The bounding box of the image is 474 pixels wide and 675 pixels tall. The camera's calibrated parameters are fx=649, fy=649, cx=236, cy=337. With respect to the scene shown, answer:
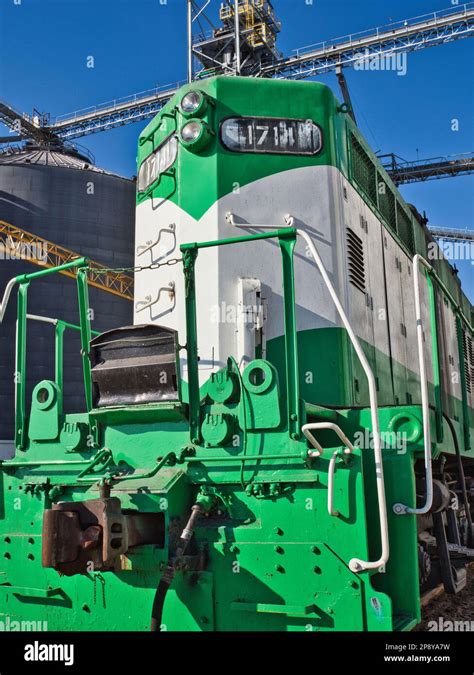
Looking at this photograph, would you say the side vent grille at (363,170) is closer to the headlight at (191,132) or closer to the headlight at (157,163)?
the headlight at (191,132)

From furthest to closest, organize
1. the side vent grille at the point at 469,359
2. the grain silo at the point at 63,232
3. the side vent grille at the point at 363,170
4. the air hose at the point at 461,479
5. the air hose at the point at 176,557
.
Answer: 1. the grain silo at the point at 63,232
2. the side vent grille at the point at 469,359
3. the side vent grille at the point at 363,170
4. the air hose at the point at 461,479
5. the air hose at the point at 176,557

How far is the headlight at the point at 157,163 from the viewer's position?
17.3 feet

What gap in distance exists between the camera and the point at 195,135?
499 cm

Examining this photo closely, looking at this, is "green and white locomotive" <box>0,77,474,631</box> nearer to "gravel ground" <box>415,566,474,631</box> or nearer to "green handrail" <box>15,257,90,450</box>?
"green handrail" <box>15,257,90,450</box>

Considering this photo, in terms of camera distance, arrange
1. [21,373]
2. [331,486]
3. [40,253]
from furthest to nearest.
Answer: [40,253]
[21,373]
[331,486]

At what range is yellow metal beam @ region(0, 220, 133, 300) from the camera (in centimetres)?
2373

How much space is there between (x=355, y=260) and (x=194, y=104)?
178 centimetres

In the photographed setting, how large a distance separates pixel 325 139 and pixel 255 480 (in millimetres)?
2864

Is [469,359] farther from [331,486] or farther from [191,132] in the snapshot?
[331,486]

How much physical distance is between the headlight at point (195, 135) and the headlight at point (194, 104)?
0.24 feet

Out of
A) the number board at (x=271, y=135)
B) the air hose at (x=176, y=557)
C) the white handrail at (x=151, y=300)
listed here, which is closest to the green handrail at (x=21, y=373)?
the white handrail at (x=151, y=300)

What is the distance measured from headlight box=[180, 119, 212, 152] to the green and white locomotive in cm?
2

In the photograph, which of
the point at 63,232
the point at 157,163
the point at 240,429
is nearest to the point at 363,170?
the point at 157,163

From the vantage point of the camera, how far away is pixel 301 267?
4.86m
